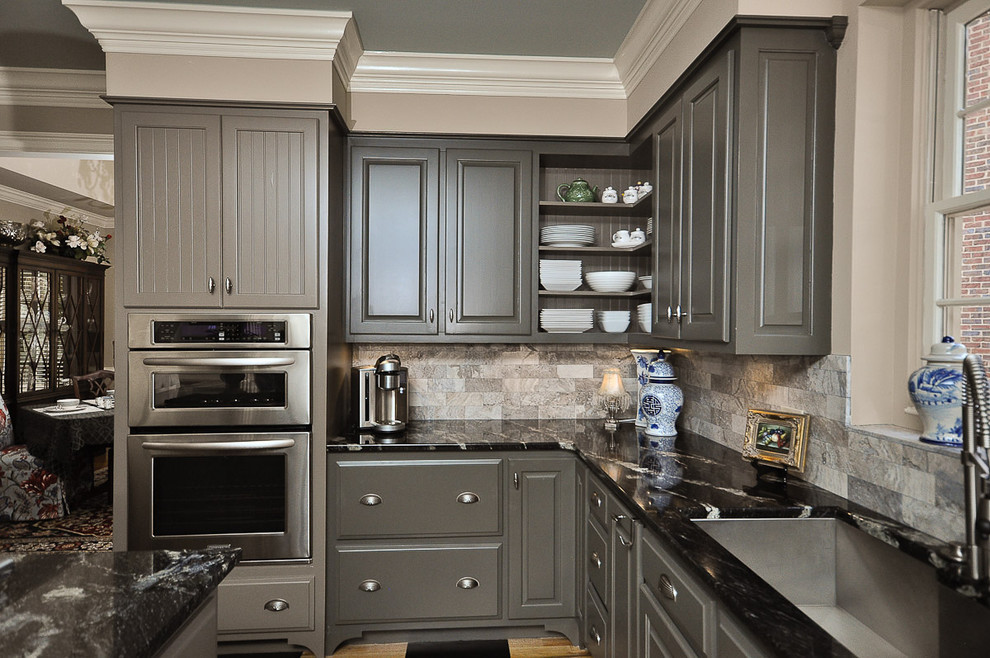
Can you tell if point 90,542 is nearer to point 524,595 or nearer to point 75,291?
point 524,595

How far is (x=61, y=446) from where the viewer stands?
4527mm

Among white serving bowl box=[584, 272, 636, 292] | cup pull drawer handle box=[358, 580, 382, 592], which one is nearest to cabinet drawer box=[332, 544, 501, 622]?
cup pull drawer handle box=[358, 580, 382, 592]

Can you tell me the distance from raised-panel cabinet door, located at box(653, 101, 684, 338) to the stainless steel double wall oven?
1.53m

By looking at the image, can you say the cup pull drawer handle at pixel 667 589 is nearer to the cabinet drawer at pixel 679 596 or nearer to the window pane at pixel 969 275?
the cabinet drawer at pixel 679 596

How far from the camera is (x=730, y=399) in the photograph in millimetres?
2711

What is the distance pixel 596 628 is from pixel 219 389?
1.86 m

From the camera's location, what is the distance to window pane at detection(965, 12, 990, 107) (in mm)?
1663

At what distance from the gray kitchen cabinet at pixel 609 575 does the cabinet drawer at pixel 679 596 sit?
0.13 m

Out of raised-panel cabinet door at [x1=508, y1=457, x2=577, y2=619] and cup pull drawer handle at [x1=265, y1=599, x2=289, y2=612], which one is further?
raised-panel cabinet door at [x1=508, y1=457, x2=577, y2=619]

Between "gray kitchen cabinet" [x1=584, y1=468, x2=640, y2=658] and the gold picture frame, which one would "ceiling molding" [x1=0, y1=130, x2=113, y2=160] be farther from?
the gold picture frame

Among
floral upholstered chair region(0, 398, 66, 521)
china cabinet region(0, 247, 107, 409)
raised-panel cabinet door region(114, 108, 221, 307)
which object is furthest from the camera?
china cabinet region(0, 247, 107, 409)

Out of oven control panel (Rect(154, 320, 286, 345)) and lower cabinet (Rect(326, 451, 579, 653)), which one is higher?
oven control panel (Rect(154, 320, 286, 345))

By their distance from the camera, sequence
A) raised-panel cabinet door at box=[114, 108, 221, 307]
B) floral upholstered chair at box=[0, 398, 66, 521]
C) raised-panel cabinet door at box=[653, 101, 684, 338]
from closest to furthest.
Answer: raised-panel cabinet door at box=[653, 101, 684, 338], raised-panel cabinet door at box=[114, 108, 221, 307], floral upholstered chair at box=[0, 398, 66, 521]

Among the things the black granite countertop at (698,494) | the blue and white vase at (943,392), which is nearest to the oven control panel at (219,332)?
the black granite countertop at (698,494)
